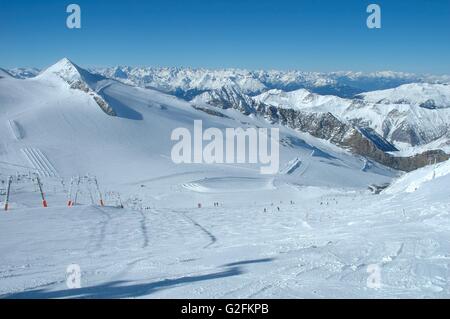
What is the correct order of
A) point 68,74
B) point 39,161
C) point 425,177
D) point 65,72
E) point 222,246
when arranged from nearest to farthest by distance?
point 222,246 → point 425,177 → point 39,161 → point 68,74 → point 65,72

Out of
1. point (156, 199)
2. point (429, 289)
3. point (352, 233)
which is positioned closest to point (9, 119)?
point (156, 199)

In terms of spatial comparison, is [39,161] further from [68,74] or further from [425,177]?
[68,74]

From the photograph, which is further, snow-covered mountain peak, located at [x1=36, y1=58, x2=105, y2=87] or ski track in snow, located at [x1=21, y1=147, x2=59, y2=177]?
snow-covered mountain peak, located at [x1=36, y1=58, x2=105, y2=87]

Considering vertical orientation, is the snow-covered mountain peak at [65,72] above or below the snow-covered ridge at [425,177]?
above

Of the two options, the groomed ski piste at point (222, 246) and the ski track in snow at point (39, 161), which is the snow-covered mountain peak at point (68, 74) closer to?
the ski track in snow at point (39, 161)

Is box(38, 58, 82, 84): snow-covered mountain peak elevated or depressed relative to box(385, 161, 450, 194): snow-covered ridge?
elevated

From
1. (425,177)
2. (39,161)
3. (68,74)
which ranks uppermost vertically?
(68,74)

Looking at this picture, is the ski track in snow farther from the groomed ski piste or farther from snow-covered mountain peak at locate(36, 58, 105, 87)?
snow-covered mountain peak at locate(36, 58, 105, 87)

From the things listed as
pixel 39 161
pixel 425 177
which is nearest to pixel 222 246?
pixel 425 177

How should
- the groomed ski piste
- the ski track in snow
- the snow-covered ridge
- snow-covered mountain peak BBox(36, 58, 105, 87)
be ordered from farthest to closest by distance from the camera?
snow-covered mountain peak BBox(36, 58, 105, 87) → the ski track in snow → the snow-covered ridge → the groomed ski piste

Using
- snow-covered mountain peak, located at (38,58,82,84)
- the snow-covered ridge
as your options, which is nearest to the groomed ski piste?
the snow-covered ridge

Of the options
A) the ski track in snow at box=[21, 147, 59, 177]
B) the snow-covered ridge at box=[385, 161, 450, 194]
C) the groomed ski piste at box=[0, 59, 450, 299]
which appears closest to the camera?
the groomed ski piste at box=[0, 59, 450, 299]

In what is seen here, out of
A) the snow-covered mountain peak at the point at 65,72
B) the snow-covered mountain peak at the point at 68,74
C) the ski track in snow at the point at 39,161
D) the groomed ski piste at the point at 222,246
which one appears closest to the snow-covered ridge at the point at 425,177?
the groomed ski piste at the point at 222,246
